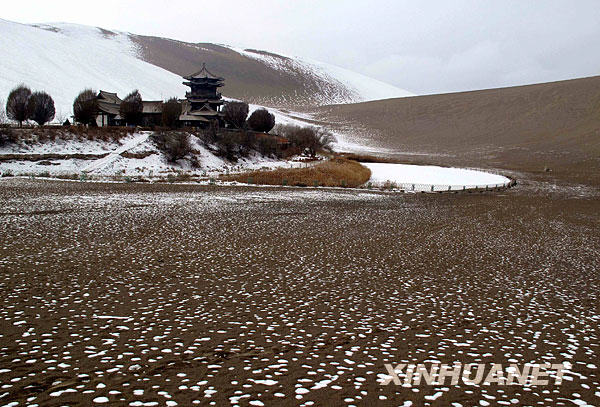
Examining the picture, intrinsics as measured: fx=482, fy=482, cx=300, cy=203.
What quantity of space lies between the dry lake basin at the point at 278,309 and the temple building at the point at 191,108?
5134cm

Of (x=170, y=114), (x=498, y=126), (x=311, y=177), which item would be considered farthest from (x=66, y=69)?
(x=498, y=126)

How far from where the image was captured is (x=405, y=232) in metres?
17.8

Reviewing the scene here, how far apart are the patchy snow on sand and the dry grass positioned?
2.16 meters

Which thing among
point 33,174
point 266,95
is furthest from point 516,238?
point 266,95

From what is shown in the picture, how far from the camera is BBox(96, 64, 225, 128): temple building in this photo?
68.2m

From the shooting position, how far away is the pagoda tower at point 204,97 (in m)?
71.6

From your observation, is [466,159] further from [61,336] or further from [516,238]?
[61,336]

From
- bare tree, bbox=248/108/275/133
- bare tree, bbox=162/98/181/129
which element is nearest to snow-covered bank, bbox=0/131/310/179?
bare tree, bbox=162/98/181/129

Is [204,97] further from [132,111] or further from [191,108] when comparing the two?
[132,111]

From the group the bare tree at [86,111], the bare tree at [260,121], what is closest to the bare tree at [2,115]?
the bare tree at [86,111]

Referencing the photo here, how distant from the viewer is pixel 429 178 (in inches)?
1887

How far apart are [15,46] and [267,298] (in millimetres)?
121259

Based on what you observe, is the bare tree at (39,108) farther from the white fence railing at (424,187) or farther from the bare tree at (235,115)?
the white fence railing at (424,187)

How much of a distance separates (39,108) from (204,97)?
2593 cm
